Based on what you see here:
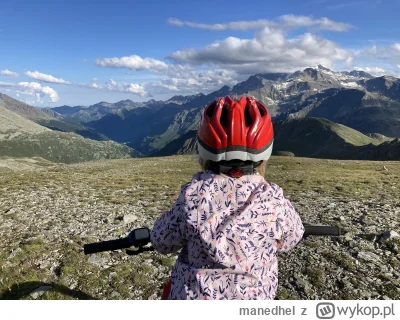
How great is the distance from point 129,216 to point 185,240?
1297cm

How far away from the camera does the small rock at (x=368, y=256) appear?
10.9m

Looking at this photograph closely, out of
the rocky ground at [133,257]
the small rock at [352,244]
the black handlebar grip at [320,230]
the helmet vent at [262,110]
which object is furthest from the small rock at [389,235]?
the helmet vent at [262,110]

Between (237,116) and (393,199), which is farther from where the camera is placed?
(393,199)

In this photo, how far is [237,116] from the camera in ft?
13.6

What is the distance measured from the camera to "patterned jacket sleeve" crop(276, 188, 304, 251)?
4109mm

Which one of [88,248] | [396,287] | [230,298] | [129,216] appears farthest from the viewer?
[129,216]

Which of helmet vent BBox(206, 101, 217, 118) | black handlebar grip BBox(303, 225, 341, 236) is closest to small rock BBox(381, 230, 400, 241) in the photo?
black handlebar grip BBox(303, 225, 341, 236)

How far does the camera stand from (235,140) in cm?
402

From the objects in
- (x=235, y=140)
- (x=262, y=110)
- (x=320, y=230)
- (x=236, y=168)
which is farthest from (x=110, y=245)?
(x=320, y=230)

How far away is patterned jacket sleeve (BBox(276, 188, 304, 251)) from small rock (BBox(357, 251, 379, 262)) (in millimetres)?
8215

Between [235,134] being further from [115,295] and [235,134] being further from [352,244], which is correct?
[352,244]
